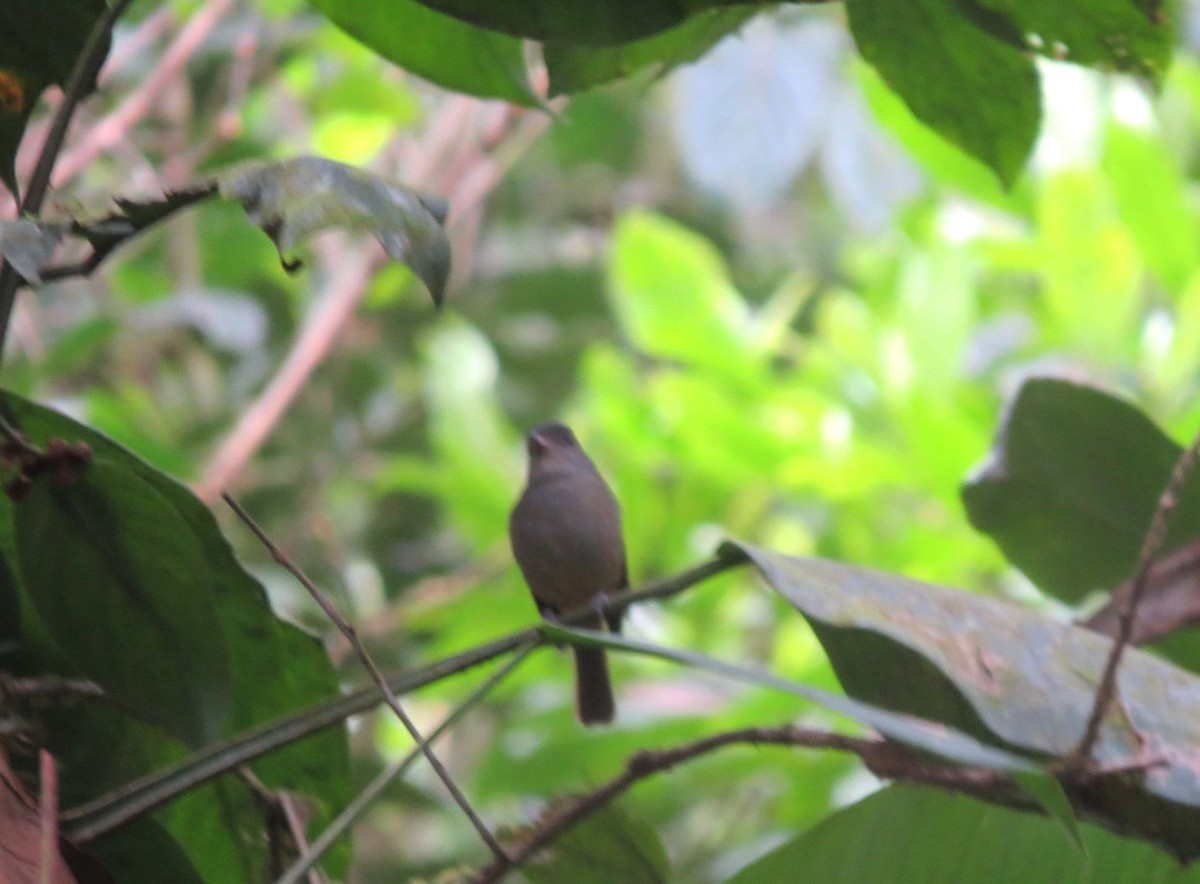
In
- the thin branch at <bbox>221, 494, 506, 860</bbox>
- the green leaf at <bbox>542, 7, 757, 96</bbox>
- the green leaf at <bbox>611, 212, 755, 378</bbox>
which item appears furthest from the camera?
the green leaf at <bbox>611, 212, 755, 378</bbox>

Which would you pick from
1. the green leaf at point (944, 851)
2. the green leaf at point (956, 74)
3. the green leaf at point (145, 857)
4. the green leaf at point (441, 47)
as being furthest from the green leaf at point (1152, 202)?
the green leaf at point (145, 857)

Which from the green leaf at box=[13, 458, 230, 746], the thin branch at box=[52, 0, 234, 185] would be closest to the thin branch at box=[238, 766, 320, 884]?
the green leaf at box=[13, 458, 230, 746]

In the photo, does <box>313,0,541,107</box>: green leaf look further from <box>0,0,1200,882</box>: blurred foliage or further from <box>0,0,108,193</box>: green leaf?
<box>0,0,1200,882</box>: blurred foliage

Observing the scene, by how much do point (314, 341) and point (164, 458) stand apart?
711 mm

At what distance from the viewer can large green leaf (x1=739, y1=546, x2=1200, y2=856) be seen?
1015 millimetres

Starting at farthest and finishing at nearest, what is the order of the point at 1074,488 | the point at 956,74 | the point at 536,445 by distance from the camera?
the point at 536,445
the point at 1074,488
the point at 956,74

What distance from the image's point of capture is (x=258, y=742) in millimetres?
1132

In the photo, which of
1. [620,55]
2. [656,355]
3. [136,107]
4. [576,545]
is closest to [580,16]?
[620,55]

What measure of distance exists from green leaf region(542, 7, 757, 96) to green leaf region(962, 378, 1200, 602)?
55 cm

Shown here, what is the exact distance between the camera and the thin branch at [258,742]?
111 centimetres

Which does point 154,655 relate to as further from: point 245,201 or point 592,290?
point 592,290

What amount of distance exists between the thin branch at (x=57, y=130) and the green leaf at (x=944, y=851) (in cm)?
78

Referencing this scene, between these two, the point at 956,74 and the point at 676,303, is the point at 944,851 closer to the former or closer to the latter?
the point at 956,74

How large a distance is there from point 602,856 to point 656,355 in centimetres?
268
